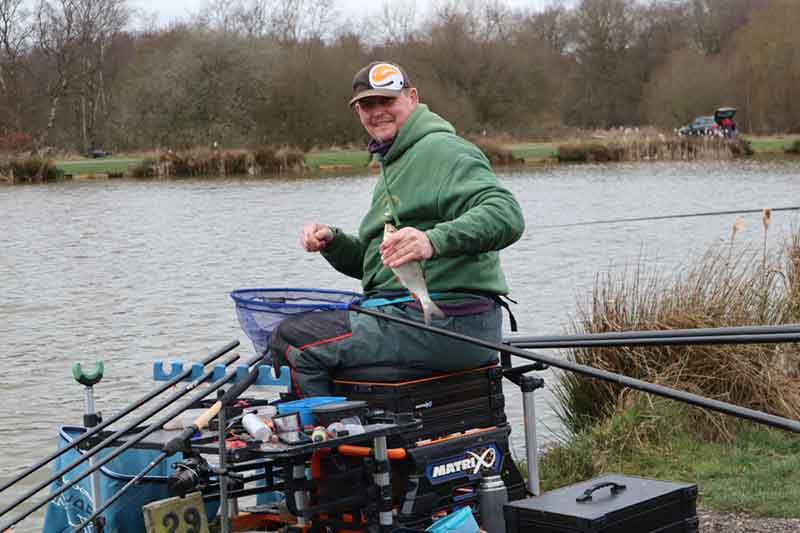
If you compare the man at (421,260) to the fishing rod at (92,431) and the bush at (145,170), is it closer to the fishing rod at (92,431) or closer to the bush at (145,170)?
the fishing rod at (92,431)

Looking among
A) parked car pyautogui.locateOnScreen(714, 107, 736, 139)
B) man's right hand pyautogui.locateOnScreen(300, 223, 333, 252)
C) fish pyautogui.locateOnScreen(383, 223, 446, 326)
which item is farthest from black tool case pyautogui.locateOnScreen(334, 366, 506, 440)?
parked car pyautogui.locateOnScreen(714, 107, 736, 139)

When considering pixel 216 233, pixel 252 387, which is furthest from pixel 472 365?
pixel 216 233

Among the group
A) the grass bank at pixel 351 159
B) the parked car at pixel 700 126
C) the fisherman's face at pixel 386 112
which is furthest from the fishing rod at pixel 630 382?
the parked car at pixel 700 126

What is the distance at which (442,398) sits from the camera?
165 inches

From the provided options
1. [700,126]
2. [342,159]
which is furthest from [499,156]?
[700,126]

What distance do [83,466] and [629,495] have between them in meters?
1.99

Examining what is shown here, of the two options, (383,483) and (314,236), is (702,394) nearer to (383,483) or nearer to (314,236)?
(314,236)

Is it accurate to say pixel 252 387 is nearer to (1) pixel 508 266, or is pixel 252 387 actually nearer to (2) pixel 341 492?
(2) pixel 341 492

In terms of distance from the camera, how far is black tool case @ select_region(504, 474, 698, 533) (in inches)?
147

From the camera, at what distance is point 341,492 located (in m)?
4.09

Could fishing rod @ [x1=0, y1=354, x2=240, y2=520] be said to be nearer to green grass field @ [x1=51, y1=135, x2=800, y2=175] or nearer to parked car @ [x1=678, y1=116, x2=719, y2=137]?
green grass field @ [x1=51, y1=135, x2=800, y2=175]

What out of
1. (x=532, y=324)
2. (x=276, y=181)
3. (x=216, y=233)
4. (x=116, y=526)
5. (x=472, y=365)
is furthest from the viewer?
(x=276, y=181)

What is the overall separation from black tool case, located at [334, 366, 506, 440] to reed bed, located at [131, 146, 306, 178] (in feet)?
97.4

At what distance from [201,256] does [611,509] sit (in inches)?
516
